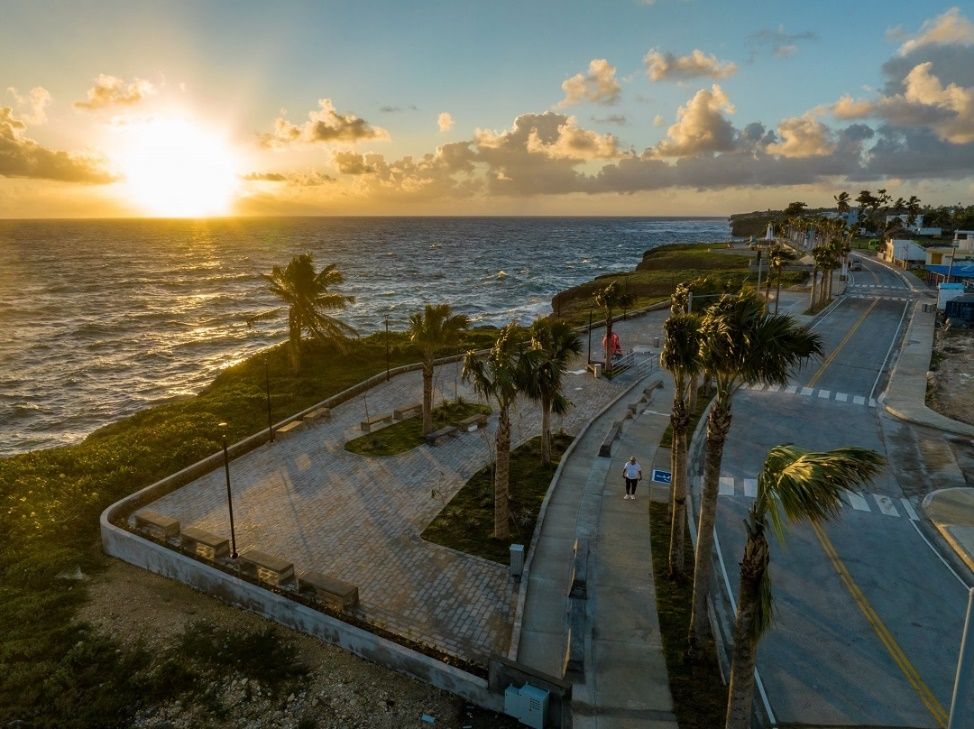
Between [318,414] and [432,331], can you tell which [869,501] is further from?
[318,414]

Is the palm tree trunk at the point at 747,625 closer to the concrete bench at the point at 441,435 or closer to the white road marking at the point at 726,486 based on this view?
the white road marking at the point at 726,486

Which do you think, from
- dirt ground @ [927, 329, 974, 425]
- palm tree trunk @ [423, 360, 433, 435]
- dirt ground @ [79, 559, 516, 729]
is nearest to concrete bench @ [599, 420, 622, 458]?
palm tree trunk @ [423, 360, 433, 435]

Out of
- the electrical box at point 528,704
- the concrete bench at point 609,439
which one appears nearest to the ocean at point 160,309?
the concrete bench at point 609,439

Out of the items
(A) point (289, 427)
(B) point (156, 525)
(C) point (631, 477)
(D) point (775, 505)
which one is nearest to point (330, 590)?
(B) point (156, 525)

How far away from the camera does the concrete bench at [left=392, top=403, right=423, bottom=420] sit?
3177 cm

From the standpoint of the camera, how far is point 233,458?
1086 inches

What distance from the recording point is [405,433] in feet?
97.8

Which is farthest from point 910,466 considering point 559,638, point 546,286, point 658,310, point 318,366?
point 546,286

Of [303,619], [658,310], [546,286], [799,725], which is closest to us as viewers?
[799,725]

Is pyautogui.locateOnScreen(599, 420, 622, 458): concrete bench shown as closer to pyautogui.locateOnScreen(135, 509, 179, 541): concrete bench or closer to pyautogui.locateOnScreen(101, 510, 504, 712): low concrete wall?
pyautogui.locateOnScreen(101, 510, 504, 712): low concrete wall

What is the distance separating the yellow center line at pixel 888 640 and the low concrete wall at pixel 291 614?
8.33 metres

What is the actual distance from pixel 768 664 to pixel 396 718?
8.27 m

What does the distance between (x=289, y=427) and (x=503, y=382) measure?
1672cm

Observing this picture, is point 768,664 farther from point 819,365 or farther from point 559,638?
point 819,365
